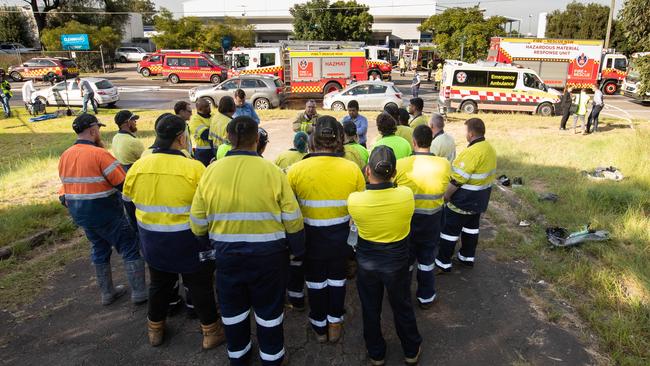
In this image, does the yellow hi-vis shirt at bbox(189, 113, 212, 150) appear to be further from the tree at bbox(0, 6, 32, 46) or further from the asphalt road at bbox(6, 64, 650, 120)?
the tree at bbox(0, 6, 32, 46)

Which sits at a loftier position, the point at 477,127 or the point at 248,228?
the point at 477,127

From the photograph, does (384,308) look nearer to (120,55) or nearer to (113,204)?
(113,204)

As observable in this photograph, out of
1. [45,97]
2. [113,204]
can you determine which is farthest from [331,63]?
[113,204]

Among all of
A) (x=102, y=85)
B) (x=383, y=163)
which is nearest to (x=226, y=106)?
(x=383, y=163)

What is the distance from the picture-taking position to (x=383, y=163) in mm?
2855

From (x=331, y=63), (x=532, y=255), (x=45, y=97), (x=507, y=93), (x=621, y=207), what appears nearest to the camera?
(x=532, y=255)

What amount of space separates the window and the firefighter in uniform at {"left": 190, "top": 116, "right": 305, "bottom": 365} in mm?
20469

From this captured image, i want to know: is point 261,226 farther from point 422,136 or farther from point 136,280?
point 136,280

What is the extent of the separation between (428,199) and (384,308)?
120cm

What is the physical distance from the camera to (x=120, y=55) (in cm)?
4416

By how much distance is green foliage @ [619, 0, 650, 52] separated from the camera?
817 centimetres

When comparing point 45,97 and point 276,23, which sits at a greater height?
point 276,23

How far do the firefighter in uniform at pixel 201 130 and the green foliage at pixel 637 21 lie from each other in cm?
857

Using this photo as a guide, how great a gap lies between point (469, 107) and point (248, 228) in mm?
15255
